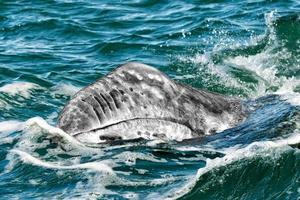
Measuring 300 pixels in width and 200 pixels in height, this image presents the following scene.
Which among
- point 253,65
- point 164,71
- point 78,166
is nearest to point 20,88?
point 164,71

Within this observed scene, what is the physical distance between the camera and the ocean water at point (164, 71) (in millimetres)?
9773

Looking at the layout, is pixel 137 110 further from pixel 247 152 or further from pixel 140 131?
pixel 247 152

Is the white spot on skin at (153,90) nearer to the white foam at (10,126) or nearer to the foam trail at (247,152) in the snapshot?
the foam trail at (247,152)

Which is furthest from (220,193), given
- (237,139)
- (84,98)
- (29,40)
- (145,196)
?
(29,40)

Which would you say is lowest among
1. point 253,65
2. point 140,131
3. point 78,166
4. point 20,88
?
point 253,65

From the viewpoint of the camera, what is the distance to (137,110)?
10.9m

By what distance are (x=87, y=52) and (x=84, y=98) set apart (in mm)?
9423

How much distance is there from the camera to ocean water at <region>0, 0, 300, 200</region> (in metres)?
9.77

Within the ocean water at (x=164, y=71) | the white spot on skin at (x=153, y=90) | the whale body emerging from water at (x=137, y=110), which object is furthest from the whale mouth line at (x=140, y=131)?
the white spot on skin at (x=153, y=90)

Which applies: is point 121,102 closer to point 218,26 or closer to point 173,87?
point 173,87

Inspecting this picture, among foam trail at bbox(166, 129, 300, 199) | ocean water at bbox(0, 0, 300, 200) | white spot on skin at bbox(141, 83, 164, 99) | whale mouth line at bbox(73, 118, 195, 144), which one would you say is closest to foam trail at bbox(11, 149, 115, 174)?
ocean water at bbox(0, 0, 300, 200)

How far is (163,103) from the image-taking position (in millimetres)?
11188

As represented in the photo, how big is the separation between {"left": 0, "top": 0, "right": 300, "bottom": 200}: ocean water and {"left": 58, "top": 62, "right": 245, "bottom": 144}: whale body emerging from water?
0.18 metres

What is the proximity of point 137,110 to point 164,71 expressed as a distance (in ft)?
23.3
